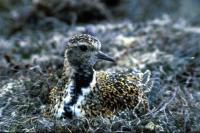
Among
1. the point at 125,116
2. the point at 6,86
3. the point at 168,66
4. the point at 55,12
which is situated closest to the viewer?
the point at 125,116

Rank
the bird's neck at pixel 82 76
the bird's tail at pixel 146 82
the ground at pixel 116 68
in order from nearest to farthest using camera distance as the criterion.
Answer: the ground at pixel 116 68
the bird's neck at pixel 82 76
the bird's tail at pixel 146 82

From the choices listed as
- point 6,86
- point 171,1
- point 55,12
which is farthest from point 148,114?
point 171,1

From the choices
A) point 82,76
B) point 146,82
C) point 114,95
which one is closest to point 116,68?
point 146,82

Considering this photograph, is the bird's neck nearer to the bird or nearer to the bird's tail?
the bird

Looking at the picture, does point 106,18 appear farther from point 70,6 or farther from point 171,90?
point 171,90

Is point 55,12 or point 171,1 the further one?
point 171,1

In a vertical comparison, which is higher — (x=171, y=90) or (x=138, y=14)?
(x=138, y=14)

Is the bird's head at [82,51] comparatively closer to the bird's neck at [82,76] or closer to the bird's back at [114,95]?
the bird's neck at [82,76]

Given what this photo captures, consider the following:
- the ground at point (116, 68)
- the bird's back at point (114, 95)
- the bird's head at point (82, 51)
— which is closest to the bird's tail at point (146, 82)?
the bird's back at point (114, 95)
